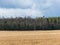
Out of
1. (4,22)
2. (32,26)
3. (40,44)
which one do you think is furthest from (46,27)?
(40,44)

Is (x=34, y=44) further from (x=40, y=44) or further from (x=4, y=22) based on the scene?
(x=4, y=22)

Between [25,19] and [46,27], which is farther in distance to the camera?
[25,19]

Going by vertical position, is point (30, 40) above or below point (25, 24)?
above

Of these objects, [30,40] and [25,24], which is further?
[25,24]

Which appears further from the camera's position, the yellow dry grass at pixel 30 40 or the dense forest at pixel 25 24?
the dense forest at pixel 25 24

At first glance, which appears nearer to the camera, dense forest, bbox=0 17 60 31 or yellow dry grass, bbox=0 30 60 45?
yellow dry grass, bbox=0 30 60 45

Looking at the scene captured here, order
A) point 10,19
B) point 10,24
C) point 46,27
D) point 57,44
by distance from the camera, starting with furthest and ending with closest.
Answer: point 10,19
point 10,24
point 46,27
point 57,44

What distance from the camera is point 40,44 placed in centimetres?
1656

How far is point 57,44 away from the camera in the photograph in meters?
16.2

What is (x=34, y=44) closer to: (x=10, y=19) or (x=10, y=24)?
(x=10, y=24)

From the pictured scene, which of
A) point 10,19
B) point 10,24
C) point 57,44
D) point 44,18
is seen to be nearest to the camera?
point 57,44

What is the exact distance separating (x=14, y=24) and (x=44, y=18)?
14.1 m

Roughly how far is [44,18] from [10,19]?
11.7 meters

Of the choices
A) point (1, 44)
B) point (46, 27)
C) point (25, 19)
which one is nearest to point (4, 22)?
point (25, 19)
